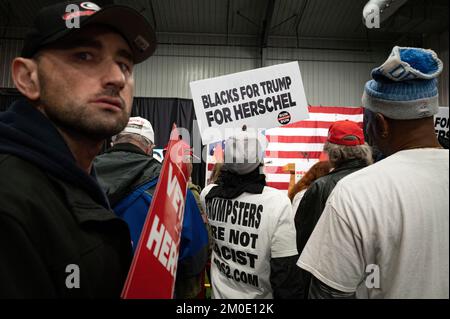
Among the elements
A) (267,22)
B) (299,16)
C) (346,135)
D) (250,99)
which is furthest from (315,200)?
(299,16)

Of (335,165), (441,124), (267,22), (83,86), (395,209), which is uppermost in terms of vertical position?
(267,22)

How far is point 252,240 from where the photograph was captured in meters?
1.64

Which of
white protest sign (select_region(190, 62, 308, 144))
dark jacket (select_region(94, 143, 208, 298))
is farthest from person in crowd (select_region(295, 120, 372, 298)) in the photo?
dark jacket (select_region(94, 143, 208, 298))

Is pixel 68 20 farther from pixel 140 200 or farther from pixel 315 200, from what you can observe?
pixel 315 200

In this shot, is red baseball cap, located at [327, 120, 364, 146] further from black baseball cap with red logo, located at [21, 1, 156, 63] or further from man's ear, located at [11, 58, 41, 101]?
man's ear, located at [11, 58, 41, 101]

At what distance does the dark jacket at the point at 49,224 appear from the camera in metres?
0.57

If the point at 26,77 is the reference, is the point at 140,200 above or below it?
below

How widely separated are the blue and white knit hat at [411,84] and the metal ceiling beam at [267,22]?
606cm

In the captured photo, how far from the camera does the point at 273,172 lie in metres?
6.46

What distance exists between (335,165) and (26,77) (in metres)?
1.68

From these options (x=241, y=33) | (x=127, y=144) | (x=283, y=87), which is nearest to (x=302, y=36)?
(x=241, y=33)

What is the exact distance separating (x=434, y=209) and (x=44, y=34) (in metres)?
1.05

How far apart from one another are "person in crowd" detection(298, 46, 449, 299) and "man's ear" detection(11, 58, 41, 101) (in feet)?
2.90
